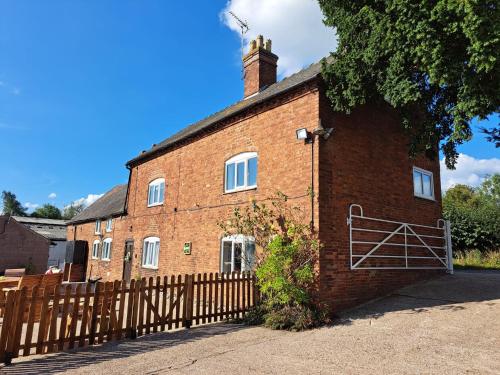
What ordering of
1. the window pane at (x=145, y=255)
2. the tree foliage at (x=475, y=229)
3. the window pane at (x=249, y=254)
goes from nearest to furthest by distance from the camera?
the window pane at (x=249, y=254)
the window pane at (x=145, y=255)
the tree foliage at (x=475, y=229)

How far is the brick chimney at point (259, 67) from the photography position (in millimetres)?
16109

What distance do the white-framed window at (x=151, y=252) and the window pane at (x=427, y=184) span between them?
10.8 metres

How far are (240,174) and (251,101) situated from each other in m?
3.01

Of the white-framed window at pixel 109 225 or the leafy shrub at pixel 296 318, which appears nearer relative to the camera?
the leafy shrub at pixel 296 318

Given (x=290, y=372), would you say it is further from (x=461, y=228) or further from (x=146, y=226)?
(x=461, y=228)

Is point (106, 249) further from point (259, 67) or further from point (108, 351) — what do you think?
point (108, 351)

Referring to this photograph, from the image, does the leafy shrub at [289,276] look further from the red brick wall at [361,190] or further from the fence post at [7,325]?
the fence post at [7,325]

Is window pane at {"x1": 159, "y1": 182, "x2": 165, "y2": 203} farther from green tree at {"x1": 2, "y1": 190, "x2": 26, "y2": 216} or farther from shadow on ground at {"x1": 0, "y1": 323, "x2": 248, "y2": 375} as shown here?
green tree at {"x1": 2, "y1": 190, "x2": 26, "y2": 216}

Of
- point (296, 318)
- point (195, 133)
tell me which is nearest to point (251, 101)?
point (195, 133)

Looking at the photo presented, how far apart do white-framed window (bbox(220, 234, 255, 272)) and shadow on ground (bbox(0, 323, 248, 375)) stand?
104 inches

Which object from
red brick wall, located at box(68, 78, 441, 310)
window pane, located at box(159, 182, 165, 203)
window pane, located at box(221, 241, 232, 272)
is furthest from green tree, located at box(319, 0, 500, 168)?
window pane, located at box(159, 182, 165, 203)

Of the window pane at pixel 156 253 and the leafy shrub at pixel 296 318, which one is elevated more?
the window pane at pixel 156 253

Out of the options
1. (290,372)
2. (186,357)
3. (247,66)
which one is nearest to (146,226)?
(247,66)

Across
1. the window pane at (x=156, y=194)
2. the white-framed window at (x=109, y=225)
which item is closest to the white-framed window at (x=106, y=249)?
the white-framed window at (x=109, y=225)
